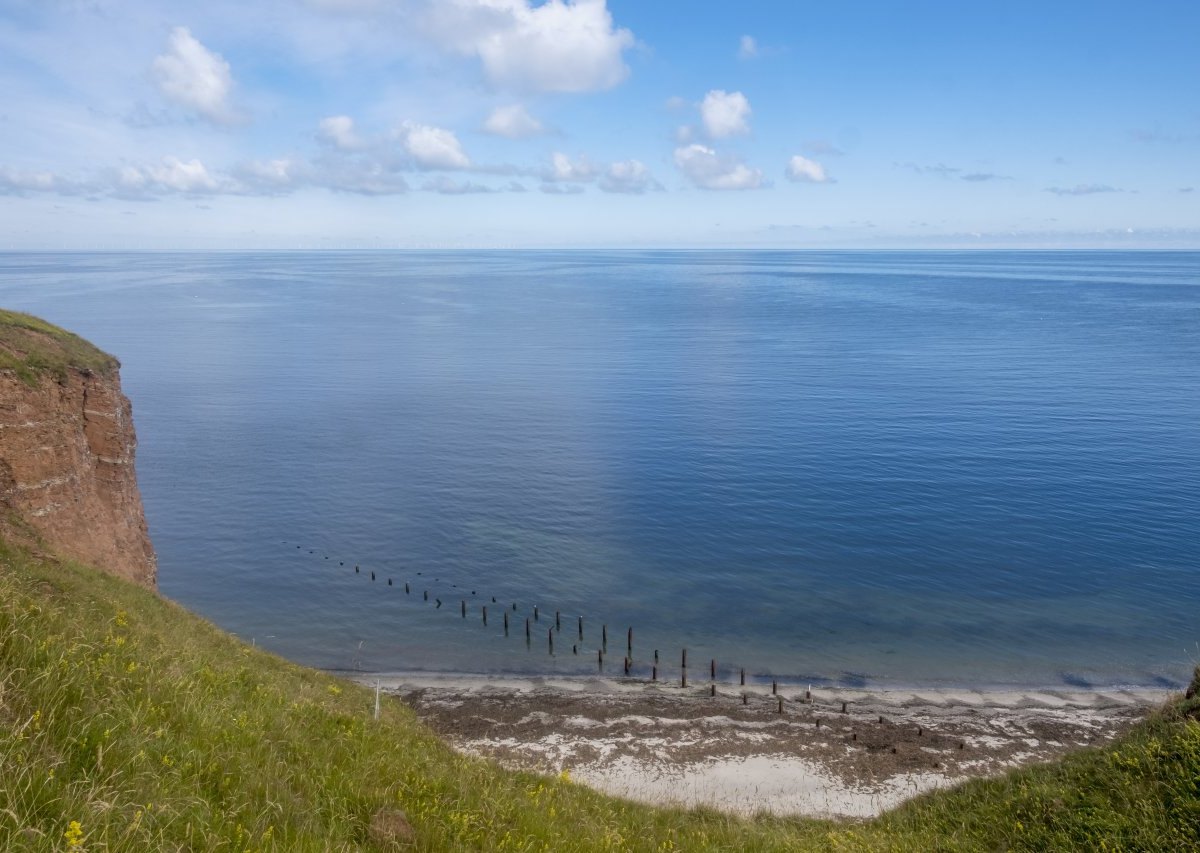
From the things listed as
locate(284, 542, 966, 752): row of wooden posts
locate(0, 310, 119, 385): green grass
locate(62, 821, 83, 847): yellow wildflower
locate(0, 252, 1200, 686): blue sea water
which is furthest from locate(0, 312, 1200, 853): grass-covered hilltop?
locate(0, 252, 1200, 686): blue sea water

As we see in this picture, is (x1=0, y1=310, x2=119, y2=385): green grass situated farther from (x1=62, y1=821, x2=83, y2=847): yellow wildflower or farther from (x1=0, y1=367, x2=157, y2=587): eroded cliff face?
(x1=62, y1=821, x2=83, y2=847): yellow wildflower

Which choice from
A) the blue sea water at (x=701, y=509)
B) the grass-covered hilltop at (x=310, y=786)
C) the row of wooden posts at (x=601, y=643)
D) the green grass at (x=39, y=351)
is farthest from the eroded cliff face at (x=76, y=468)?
the row of wooden posts at (x=601, y=643)

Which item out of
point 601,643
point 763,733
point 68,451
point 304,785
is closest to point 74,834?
point 304,785

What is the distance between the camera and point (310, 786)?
10250 mm

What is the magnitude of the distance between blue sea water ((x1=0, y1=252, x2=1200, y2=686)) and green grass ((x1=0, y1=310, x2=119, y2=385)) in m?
16.3

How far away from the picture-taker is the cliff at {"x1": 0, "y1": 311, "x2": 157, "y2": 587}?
101 feet

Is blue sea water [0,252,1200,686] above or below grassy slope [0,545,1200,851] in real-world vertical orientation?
below

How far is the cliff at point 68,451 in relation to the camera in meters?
30.9

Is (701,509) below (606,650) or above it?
above

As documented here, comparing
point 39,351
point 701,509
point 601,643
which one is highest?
point 39,351

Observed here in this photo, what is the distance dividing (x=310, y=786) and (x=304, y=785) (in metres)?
0.09

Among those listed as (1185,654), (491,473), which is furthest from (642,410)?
(1185,654)

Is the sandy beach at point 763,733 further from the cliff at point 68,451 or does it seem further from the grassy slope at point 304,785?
the cliff at point 68,451

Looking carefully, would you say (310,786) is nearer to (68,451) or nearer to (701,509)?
(68,451)
